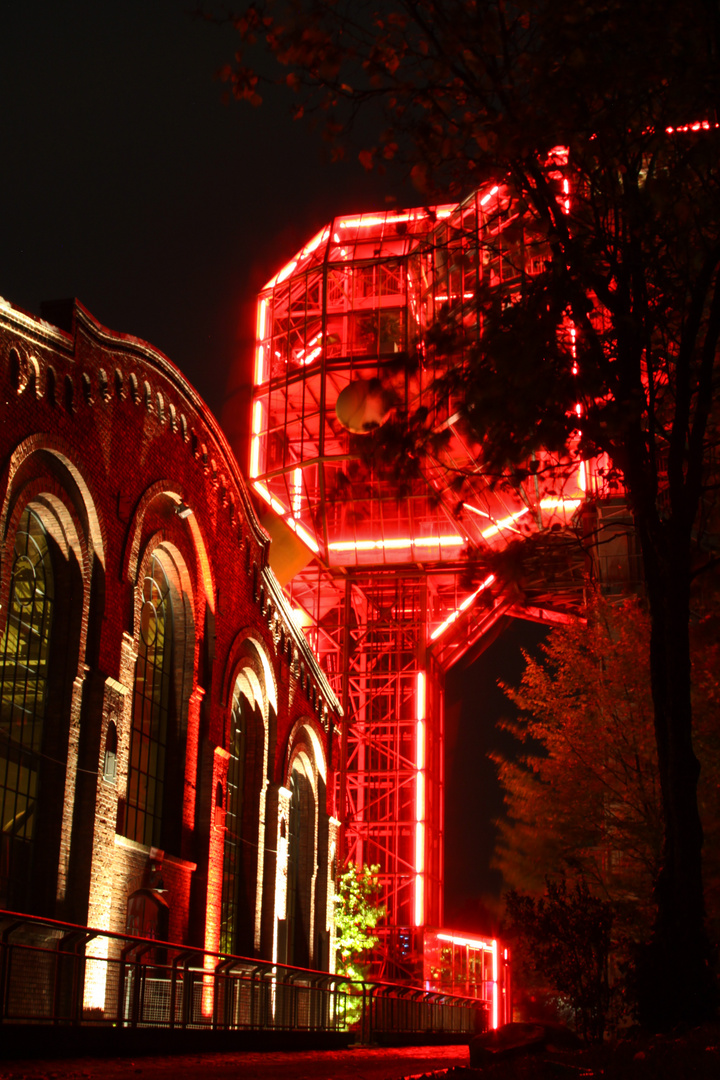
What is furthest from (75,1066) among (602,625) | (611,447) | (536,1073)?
(602,625)

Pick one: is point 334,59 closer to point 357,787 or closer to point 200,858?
point 200,858

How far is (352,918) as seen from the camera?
36.6m

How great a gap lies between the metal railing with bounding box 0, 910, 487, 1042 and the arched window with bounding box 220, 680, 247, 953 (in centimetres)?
245

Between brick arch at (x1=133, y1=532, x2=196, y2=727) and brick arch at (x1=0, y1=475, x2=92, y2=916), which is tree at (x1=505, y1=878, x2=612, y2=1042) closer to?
brick arch at (x1=0, y1=475, x2=92, y2=916)

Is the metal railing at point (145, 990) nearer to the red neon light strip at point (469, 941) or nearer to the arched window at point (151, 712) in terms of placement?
the arched window at point (151, 712)

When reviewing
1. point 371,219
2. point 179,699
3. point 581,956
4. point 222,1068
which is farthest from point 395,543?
point 222,1068

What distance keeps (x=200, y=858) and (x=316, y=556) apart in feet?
88.9

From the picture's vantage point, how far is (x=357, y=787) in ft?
161

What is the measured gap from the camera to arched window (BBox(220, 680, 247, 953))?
26352 millimetres

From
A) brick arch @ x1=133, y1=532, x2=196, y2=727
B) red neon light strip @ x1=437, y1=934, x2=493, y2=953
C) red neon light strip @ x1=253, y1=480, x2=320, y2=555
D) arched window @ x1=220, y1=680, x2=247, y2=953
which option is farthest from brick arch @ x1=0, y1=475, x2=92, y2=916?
red neon light strip @ x1=253, y1=480, x2=320, y2=555

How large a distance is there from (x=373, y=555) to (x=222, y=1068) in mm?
36571

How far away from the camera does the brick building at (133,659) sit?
1861cm

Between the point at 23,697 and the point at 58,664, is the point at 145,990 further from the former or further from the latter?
the point at 58,664

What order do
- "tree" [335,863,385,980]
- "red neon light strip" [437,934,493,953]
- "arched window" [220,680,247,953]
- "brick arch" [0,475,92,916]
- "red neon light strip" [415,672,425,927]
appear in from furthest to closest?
1. "red neon light strip" [415,672,425,927]
2. "red neon light strip" [437,934,493,953]
3. "tree" [335,863,385,980]
4. "arched window" [220,680,247,953]
5. "brick arch" [0,475,92,916]
